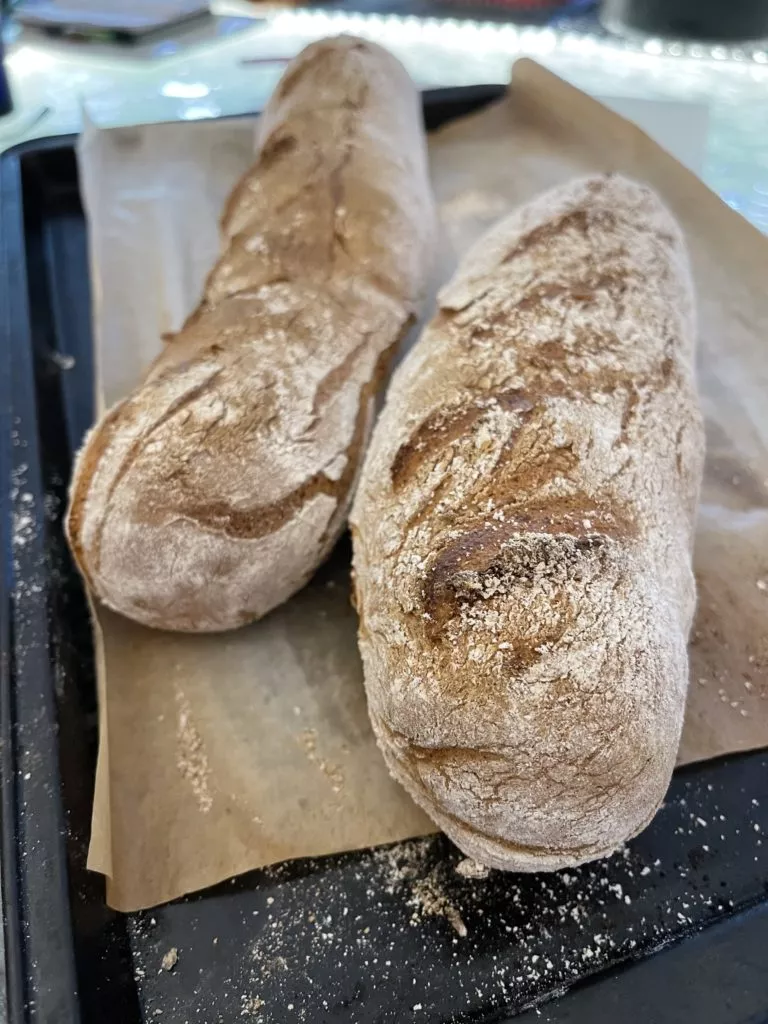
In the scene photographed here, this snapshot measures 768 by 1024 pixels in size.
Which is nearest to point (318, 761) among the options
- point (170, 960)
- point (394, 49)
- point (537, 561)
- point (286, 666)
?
point (286, 666)

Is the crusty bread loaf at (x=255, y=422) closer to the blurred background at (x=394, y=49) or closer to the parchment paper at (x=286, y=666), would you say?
the parchment paper at (x=286, y=666)

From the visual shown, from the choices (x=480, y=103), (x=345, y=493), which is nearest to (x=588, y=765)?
(x=345, y=493)

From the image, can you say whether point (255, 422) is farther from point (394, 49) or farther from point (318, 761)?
point (394, 49)

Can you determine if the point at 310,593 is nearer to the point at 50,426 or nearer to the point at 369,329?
the point at 369,329

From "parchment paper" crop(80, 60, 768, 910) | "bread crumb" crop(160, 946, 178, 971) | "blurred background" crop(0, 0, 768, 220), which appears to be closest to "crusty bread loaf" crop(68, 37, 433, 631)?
"parchment paper" crop(80, 60, 768, 910)

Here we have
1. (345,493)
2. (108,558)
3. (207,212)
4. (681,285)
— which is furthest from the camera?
(207,212)

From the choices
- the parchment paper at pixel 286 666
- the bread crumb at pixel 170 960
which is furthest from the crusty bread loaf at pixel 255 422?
the bread crumb at pixel 170 960

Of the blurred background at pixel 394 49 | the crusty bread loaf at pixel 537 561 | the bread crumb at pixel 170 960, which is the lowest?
the bread crumb at pixel 170 960
